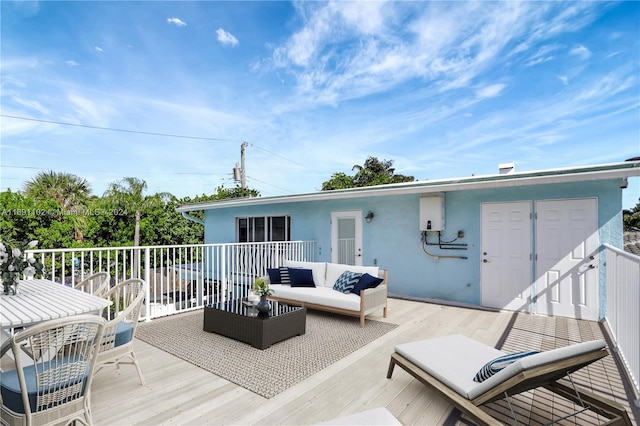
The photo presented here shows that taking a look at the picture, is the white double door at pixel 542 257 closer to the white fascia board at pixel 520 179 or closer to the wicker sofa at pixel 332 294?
the white fascia board at pixel 520 179

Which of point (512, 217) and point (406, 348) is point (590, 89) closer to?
point (512, 217)

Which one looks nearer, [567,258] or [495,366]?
[495,366]

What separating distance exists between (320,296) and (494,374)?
315 cm

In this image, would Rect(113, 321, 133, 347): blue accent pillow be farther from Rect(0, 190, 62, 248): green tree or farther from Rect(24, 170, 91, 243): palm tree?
Rect(24, 170, 91, 243): palm tree

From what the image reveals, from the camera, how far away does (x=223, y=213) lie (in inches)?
434

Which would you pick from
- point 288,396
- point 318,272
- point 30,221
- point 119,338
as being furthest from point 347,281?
point 30,221

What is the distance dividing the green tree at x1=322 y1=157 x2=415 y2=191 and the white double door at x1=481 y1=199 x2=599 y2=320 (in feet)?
55.0

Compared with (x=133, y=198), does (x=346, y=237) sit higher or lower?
lower

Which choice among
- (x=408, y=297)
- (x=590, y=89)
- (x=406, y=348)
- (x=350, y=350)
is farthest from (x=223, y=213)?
(x=590, y=89)

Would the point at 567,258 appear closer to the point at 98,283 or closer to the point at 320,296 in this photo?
the point at 320,296

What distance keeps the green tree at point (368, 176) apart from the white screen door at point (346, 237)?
14555mm

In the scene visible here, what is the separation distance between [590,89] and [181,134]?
1971 centimetres

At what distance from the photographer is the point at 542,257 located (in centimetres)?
545

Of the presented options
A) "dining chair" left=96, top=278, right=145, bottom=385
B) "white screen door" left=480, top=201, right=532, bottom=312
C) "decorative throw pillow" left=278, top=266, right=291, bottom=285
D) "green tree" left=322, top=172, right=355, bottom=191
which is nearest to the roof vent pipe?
"white screen door" left=480, top=201, right=532, bottom=312
